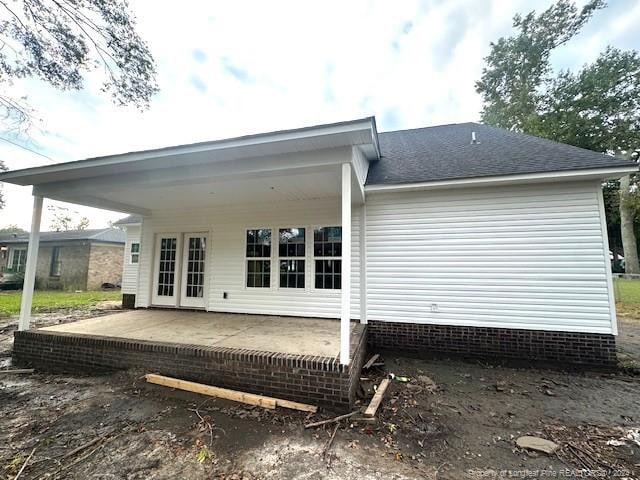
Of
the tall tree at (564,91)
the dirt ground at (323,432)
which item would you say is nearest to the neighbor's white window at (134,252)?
the dirt ground at (323,432)

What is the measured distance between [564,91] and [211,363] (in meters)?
23.6

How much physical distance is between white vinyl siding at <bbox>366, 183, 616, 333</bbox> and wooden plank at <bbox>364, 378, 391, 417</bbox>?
5.56 ft

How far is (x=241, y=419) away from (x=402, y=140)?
25.2 ft

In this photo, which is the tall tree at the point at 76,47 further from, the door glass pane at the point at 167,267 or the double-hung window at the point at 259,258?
the double-hung window at the point at 259,258

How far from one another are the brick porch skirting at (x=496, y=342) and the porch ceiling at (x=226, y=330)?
867 millimetres

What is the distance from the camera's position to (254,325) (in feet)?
17.7

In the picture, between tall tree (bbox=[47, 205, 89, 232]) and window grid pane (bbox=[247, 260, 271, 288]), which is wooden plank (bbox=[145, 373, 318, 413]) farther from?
tall tree (bbox=[47, 205, 89, 232])

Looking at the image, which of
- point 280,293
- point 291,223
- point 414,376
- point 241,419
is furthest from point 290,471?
point 291,223

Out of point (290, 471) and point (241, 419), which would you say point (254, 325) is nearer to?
point (241, 419)

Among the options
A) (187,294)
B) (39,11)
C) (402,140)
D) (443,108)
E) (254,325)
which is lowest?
(254,325)

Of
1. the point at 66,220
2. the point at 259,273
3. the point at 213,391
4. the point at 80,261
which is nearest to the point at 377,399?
the point at 213,391

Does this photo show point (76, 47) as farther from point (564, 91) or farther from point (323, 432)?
point (564, 91)

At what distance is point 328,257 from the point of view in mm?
6070

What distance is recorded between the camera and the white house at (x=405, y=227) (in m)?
4.07
